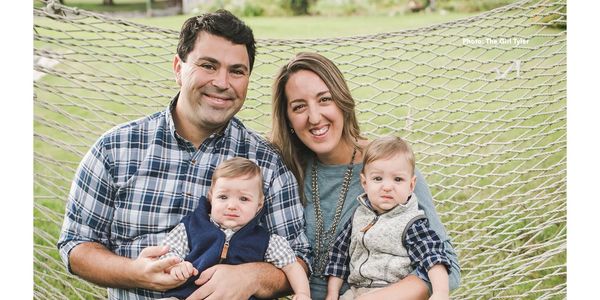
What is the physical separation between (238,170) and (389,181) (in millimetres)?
341

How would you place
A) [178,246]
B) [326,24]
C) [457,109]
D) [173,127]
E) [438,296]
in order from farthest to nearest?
[457,109]
[326,24]
[173,127]
[178,246]
[438,296]

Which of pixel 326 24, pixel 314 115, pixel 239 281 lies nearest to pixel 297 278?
pixel 239 281

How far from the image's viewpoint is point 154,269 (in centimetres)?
155

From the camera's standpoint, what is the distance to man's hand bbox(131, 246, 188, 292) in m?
1.54

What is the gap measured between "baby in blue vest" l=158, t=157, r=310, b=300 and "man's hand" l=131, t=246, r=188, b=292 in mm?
17

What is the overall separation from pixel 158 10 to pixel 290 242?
91cm

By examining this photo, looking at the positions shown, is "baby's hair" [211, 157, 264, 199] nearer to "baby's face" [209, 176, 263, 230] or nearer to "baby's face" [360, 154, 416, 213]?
"baby's face" [209, 176, 263, 230]

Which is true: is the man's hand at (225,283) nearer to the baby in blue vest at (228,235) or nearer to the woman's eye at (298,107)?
the baby in blue vest at (228,235)

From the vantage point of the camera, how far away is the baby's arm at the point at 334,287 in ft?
5.52

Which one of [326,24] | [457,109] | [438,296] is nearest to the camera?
[438,296]

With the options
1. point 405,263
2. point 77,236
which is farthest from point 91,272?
point 405,263

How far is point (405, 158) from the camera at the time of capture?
1.60 meters

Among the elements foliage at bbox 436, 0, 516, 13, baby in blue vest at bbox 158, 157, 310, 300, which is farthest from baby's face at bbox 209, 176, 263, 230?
foliage at bbox 436, 0, 516, 13

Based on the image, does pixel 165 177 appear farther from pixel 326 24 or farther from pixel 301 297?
pixel 326 24
